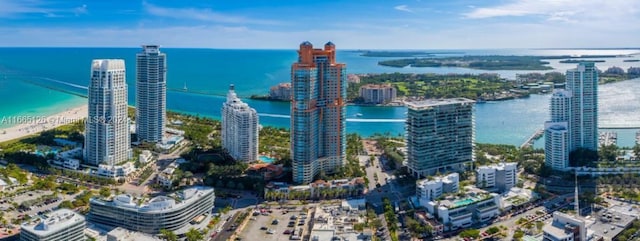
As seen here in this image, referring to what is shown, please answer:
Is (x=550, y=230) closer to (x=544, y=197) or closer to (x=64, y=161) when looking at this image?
(x=544, y=197)

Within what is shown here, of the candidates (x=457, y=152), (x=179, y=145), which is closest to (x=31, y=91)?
(x=179, y=145)

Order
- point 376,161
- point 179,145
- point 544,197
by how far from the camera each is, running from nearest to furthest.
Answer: point 544,197 → point 376,161 → point 179,145

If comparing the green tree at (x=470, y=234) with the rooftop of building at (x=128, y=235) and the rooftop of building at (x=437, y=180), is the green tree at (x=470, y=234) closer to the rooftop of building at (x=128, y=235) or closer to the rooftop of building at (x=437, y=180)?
the rooftop of building at (x=437, y=180)

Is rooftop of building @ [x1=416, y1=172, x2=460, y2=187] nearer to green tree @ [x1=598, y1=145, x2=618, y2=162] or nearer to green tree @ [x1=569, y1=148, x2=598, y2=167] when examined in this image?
green tree @ [x1=569, y1=148, x2=598, y2=167]

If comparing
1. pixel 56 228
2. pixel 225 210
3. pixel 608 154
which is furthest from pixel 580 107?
pixel 56 228

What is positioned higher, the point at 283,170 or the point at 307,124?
the point at 307,124

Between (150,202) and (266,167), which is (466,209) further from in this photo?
(150,202)

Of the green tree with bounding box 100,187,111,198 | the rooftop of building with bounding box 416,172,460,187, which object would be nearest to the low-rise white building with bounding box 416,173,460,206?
the rooftop of building with bounding box 416,172,460,187
